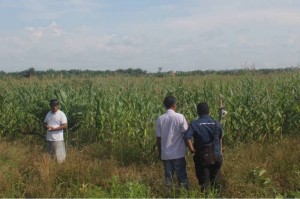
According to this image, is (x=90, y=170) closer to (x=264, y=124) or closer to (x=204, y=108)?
(x=204, y=108)

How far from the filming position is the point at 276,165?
784 cm

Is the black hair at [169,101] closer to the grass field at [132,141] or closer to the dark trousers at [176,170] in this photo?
the dark trousers at [176,170]

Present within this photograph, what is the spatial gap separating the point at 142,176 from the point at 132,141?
1810 mm

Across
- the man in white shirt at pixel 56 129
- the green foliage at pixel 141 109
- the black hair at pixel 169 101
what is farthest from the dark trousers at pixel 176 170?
the man in white shirt at pixel 56 129

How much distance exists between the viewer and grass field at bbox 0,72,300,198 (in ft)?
24.0

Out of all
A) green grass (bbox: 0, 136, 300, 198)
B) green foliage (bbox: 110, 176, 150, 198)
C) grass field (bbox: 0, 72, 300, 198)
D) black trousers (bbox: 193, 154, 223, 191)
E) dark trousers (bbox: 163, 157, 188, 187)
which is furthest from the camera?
grass field (bbox: 0, 72, 300, 198)

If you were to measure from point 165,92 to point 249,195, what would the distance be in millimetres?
5415

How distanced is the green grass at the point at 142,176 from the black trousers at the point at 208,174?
22cm

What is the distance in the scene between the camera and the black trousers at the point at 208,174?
6.89 meters

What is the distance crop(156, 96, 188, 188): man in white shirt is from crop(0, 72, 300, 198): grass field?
0.34m

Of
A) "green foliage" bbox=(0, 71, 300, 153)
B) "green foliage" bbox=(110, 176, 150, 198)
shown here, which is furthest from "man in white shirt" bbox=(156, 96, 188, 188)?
"green foliage" bbox=(0, 71, 300, 153)

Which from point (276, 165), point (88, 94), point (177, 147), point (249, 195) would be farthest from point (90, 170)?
point (88, 94)

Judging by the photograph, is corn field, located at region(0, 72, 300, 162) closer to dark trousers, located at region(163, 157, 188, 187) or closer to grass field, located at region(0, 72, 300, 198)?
grass field, located at region(0, 72, 300, 198)

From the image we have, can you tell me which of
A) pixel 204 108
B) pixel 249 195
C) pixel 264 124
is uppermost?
pixel 204 108
